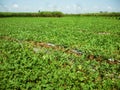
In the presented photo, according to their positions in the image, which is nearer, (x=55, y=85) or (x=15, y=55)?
(x=55, y=85)

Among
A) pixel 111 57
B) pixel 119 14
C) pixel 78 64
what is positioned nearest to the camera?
pixel 78 64

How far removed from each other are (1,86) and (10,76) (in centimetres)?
52

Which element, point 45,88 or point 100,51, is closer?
point 45,88

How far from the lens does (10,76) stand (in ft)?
16.0

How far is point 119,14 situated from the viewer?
4269cm

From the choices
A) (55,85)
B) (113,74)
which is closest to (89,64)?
(113,74)

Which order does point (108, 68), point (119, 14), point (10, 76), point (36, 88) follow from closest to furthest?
point (36, 88), point (10, 76), point (108, 68), point (119, 14)

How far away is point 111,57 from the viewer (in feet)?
21.9

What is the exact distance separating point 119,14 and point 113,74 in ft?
135

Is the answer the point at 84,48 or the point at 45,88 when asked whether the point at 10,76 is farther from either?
the point at 84,48

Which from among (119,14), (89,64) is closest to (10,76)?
(89,64)

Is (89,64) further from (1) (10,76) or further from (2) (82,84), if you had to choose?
(1) (10,76)

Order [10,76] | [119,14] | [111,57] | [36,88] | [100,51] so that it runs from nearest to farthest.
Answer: [36,88], [10,76], [111,57], [100,51], [119,14]

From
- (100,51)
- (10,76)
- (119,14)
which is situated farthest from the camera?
(119,14)
